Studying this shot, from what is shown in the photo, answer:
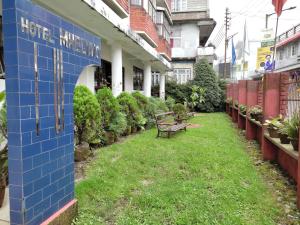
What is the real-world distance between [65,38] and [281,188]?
13.5 feet

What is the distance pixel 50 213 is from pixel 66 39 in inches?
74.2

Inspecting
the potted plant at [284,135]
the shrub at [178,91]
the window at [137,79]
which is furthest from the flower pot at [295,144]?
the shrub at [178,91]

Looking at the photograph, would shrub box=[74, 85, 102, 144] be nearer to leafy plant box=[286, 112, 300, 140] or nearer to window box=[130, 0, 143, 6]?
leafy plant box=[286, 112, 300, 140]

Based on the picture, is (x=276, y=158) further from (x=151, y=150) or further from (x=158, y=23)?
(x=158, y=23)

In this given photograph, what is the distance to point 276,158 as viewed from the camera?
632 centimetres

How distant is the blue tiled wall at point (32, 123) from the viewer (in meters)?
2.39

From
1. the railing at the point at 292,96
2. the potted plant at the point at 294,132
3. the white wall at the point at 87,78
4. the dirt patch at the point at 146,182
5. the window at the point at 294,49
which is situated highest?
the window at the point at 294,49

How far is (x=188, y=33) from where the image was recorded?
92.3 ft

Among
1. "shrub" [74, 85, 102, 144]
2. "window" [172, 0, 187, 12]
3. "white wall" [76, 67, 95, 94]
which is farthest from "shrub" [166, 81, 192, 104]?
"shrub" [74, 85, 102, 144]

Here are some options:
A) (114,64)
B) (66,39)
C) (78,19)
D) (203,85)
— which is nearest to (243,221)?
(66,39)

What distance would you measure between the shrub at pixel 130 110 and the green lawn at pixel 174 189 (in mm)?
2647

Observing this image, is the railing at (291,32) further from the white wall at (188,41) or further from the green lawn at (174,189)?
the green lawn at (174,189)

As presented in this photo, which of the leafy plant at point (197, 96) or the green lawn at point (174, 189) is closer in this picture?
the green lawn at point (174, 189)

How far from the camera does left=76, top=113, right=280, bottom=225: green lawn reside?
141 inches
